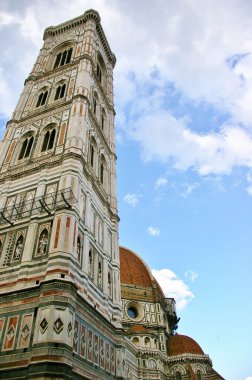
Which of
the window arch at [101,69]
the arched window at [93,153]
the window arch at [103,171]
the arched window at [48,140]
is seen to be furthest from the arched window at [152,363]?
the window arch at [101,69]

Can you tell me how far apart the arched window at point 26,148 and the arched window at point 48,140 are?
990 millimetres

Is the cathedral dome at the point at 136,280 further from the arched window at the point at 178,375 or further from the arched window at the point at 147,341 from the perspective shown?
the arched window at the point at 178,375

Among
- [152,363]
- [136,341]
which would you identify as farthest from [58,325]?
[136,341]

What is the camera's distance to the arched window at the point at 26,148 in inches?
767

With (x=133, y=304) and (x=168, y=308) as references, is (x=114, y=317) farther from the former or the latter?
(x=168, y=308)

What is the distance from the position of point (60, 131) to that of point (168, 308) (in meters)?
31.8

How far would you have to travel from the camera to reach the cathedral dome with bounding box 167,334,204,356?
34.3 metres

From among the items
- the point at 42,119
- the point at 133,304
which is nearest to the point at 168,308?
the point at 133,304

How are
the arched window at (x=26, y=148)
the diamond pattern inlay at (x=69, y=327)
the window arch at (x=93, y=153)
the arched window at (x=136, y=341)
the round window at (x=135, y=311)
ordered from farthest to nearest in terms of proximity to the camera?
the round window at (x=135, y=311), the arched window at (x=136, y=341), the window arch at (x=93, y=153), the arched window at (x=26, y=148), the diamond pattern inlay at (x=69, y=327)

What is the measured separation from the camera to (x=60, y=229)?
13.3 meters

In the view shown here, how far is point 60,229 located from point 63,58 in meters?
19.6

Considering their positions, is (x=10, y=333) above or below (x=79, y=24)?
below

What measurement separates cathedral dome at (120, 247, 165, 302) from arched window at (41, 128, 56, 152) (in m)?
24.9

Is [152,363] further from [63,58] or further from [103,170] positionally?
[63,58]
